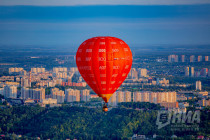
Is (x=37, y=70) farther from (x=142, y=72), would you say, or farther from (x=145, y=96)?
(x=145, y=96)

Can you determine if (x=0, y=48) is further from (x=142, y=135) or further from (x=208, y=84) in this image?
(x=142, y=135)

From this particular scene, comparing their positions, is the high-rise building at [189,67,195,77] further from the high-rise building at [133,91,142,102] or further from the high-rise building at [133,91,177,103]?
the high-rise building at [133,91,142,102]

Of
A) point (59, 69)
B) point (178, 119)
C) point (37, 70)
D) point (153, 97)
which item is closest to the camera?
point (178, 119)

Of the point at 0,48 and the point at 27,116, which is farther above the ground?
the point at 0,48

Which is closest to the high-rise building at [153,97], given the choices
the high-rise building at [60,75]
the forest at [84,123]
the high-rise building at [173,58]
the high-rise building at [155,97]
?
the high-rise building at [155,97]

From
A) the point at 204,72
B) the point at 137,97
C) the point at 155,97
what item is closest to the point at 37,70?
the point at 204,72

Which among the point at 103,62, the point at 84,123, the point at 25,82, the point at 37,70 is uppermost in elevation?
the point at 103,62

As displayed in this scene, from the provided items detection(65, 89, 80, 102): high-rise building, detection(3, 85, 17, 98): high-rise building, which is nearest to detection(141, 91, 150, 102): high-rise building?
detection(65, 89, 80, 102): high-rise building

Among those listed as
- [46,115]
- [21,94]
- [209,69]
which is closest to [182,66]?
[209,69]
